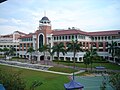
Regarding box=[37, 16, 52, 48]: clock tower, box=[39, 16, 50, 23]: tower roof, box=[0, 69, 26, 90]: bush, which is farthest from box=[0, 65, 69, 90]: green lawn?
box=[39, 16, 50, 23]: tower roof

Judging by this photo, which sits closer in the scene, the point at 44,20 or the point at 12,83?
the point at 12,83

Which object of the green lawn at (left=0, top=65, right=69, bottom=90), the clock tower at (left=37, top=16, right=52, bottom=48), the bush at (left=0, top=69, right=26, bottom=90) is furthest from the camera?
the clock tower at (left=37, top=16, right=52, bottom=48)

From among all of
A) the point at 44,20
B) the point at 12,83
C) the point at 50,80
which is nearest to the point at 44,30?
the point at 44,20

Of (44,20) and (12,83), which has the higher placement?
(44,20)

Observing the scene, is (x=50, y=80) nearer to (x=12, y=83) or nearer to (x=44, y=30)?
(x=12, y=83)

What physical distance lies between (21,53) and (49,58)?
45.1 ft

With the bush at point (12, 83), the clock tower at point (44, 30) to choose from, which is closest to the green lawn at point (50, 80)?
the bush at point (12, 83)

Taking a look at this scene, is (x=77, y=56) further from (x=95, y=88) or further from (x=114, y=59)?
(x=95, y=88)

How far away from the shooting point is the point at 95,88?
21188 mm

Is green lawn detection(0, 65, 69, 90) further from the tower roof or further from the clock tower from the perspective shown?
the tower roof

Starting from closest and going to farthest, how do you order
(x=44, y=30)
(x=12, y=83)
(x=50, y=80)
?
(x=12, y=83)
(x=50, y=80)
(x=44, y=30)

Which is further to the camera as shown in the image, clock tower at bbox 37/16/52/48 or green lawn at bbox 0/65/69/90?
clock tower at bbox 37/16/52/48

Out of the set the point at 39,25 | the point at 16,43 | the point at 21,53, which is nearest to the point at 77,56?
the point at 39,25

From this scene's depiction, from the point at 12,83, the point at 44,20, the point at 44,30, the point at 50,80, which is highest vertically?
the point at 44,20
